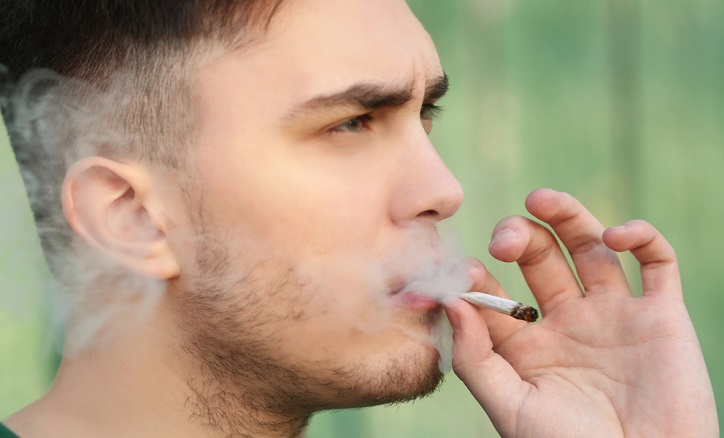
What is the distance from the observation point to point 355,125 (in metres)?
1.87

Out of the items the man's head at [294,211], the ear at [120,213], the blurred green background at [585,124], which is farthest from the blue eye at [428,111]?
the blurred green background at [585,124]

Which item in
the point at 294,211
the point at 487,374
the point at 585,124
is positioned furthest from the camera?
the point at 585,124

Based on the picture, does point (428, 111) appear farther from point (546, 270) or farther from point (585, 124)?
point (585, 124)

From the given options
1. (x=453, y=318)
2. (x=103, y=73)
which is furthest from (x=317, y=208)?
(x=103, y=73)

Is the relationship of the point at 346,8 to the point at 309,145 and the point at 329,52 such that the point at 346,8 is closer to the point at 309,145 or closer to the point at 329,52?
the point at 329,52

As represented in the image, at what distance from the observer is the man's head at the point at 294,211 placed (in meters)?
1.80

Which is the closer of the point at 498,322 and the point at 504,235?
the point at 504,235

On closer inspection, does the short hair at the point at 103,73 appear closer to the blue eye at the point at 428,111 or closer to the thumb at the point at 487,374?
the blue eye at the point at 428,111

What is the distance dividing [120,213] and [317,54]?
0.52m

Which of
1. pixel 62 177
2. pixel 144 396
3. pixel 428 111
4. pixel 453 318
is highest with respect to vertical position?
pixel 428 111

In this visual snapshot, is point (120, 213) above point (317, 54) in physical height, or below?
below

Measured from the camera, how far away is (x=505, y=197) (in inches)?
126

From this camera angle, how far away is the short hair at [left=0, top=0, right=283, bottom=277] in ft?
5.98

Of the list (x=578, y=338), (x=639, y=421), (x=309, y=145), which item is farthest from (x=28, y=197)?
(x=639, y=421)
